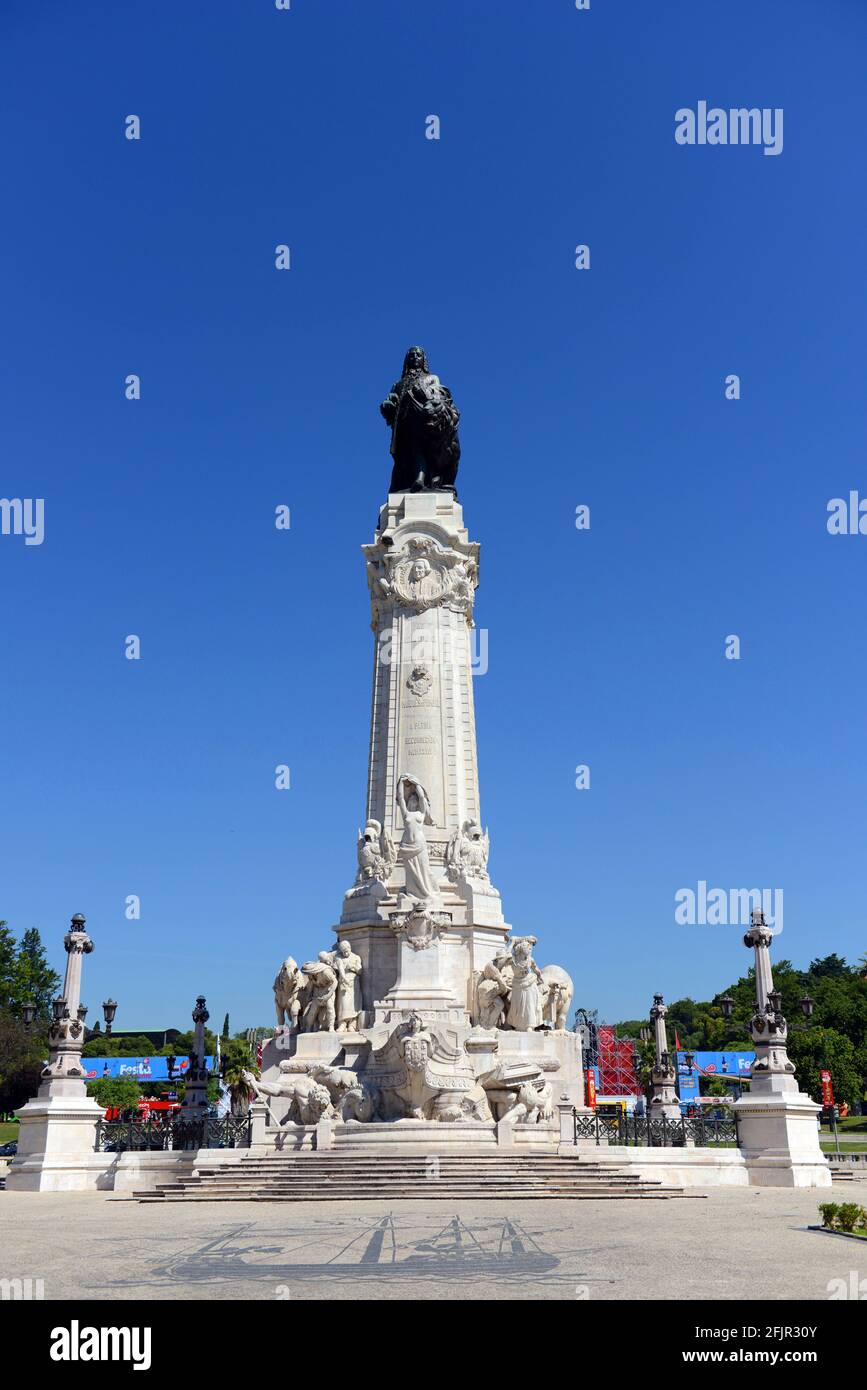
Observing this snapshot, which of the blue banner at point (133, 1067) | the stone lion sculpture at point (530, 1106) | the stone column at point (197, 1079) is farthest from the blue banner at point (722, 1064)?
the stone lion sculpture at point (530, 1106)

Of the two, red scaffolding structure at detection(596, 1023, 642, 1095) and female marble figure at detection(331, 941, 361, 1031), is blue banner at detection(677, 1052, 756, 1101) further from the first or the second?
female marble figure at detection(331, 941, 361, 1031)

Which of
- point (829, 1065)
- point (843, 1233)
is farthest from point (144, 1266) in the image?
point (829, 1065)

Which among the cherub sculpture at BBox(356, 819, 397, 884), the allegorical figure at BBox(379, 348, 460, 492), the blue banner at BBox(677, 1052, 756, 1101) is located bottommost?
the blue banner at BBox(677, 1052, 756, 1101)

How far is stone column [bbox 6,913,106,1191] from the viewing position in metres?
28.2

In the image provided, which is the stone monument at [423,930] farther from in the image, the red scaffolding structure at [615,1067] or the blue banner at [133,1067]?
the blue banner at [133,1067]

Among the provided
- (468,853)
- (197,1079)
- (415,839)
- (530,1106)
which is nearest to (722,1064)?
(197,1079)

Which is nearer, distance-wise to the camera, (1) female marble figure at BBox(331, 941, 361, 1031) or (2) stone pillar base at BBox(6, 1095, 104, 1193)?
(2) stone pillar base at BBox(6, 1095, 104, 1193)

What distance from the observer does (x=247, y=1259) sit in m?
12.1

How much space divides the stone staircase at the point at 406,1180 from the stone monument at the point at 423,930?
1787mm

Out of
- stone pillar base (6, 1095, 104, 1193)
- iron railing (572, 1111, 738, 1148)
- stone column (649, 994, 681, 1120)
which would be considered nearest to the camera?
stone pillar base (6, 1095, 104, 1193)

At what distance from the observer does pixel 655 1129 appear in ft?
98.4

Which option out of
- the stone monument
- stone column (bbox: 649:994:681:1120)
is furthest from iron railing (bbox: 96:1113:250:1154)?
stone column (bbox: 649:994:681:1120)

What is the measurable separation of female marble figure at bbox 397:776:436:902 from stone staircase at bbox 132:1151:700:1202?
8468 millimetres
